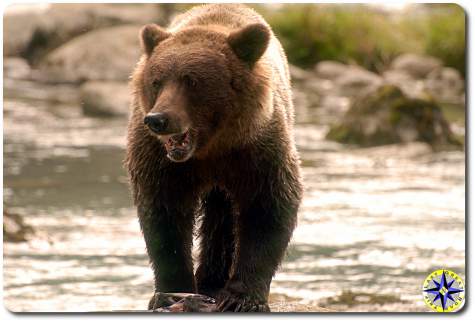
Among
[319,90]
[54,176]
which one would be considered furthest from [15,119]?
[319,90]

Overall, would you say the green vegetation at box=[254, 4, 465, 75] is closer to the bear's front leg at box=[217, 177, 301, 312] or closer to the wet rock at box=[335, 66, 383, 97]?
the wet rock at box=[335, 66, 383, 97]

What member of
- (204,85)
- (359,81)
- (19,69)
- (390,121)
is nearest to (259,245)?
(204,85)

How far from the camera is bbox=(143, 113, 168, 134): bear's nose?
5691 millimetres

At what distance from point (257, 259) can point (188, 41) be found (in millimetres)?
1427

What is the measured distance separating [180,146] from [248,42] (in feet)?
2.55

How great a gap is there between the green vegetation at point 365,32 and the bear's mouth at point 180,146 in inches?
120

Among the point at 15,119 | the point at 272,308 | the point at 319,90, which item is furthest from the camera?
the point at 319,90

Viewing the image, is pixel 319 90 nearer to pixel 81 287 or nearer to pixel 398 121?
pixel 398 121

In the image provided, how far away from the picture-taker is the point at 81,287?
8.53m

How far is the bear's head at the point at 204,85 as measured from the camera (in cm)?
602

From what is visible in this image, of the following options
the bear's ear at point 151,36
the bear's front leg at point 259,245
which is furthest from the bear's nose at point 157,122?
the bear's front leg at point 259,245

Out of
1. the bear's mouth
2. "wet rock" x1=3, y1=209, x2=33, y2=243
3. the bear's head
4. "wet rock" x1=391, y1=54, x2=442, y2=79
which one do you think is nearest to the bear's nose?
the bear's head

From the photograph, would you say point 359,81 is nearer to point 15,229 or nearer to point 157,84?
point 15,229

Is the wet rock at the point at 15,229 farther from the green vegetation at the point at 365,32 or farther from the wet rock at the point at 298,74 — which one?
the wet rock at the point at 298,74
